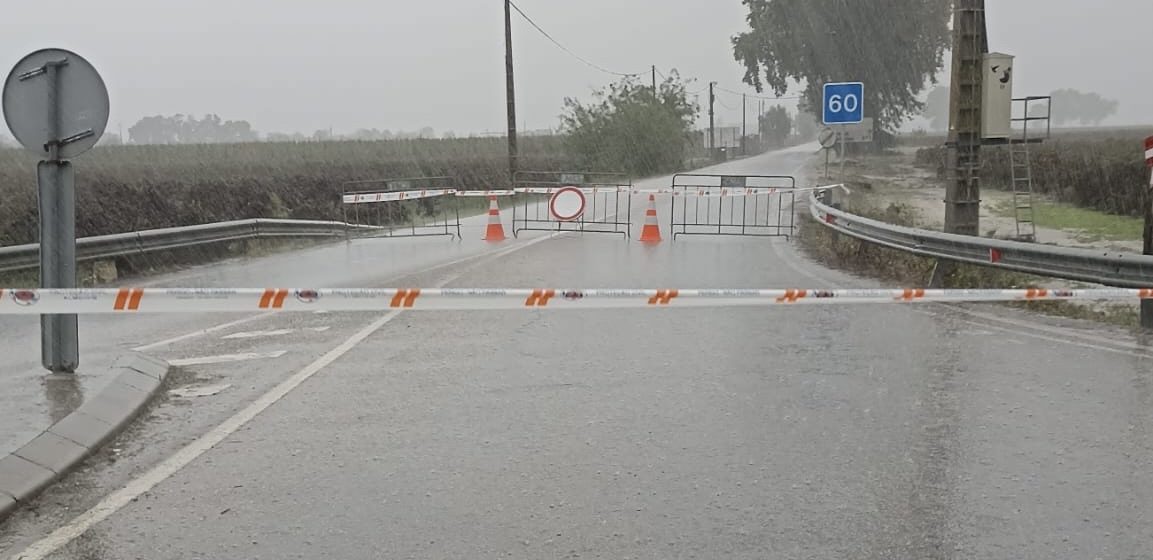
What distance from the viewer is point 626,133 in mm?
59938

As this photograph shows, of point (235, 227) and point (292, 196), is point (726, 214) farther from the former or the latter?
point (235, 227)

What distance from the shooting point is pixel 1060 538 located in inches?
173

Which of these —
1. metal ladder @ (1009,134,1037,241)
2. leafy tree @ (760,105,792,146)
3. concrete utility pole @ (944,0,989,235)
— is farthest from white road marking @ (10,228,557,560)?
leafy tree @ (760,105,792,146)

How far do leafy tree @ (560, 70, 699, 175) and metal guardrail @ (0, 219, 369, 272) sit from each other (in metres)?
39.1

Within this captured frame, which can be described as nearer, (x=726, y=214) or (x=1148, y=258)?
(x=1148, y=258)

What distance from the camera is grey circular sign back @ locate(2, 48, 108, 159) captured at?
22.7ft

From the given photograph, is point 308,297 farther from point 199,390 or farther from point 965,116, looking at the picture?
point 965,116

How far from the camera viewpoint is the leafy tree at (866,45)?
2795 inches

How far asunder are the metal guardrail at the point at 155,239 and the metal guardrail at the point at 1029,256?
9.87 meters

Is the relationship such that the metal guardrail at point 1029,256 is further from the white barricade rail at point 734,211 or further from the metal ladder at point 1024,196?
the white barricade rail at point 734,211

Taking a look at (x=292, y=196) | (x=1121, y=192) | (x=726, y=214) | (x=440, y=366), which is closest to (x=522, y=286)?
(x=440, y=366)

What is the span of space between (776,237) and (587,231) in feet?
12.6

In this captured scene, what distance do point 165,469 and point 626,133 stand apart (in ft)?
182

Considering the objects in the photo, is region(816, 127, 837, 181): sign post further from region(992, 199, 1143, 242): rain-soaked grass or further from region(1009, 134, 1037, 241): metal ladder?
region(992, 199, 1143, 242): rain-soaked grass
